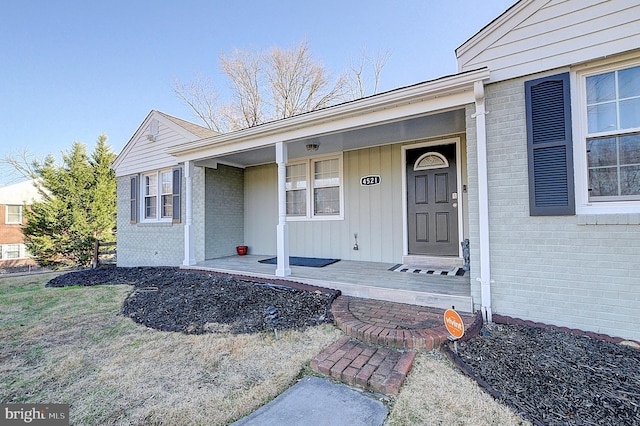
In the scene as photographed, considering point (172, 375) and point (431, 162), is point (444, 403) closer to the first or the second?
point (172, 375)

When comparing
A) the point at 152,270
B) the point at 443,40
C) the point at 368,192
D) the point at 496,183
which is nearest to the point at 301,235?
the point at 368,192

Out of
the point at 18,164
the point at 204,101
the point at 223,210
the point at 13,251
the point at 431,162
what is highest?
the point at 204,101

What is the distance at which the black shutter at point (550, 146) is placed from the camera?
2891 millimetres

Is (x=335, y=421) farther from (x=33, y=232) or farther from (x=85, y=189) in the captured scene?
(x=33, y=232)

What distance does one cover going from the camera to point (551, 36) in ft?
9.87

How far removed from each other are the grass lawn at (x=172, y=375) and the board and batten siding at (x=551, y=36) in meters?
3.16

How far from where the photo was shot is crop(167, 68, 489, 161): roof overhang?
334cm

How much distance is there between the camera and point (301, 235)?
6789 mm

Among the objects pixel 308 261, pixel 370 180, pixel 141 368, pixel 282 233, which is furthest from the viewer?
pixel 308 261

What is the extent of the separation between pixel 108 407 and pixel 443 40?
43.8ft

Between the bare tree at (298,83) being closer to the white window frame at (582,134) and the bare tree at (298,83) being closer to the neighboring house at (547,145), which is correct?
the neighboring house at (547,145)

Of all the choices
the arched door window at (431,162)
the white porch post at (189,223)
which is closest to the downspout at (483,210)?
the arched door window at (431,162)

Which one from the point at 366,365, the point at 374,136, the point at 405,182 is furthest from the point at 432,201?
the point at 366,365

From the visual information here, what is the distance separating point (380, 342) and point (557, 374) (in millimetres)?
1296
